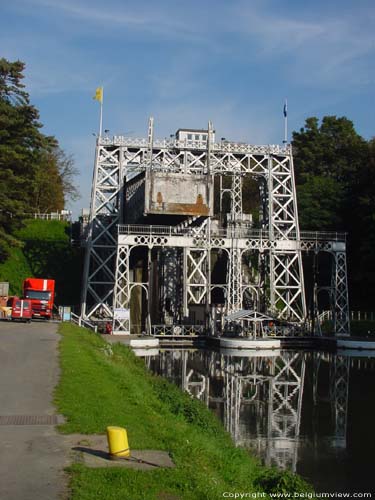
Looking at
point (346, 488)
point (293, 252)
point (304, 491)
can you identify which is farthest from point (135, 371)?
point (293, 252)

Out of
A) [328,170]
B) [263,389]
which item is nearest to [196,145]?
[328,170]

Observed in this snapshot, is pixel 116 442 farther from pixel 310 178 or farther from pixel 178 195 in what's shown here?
pixel 310 178

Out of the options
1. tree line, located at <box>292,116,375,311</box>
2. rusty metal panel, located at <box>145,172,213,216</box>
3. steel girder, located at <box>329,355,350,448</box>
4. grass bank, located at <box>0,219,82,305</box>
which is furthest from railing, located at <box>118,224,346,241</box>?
steel girder, located at <box>329,355,350,448</box>

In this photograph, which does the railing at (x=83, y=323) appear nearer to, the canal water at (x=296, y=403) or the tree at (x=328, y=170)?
the canal water at (x=296, y=403)

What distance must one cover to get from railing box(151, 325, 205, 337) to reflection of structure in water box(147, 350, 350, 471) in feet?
19.9

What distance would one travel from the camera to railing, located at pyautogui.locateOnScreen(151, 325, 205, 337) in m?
55.1

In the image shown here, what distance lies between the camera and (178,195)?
53.0 metres

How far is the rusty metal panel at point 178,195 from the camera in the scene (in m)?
52.8

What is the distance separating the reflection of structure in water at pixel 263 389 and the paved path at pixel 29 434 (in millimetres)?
6008

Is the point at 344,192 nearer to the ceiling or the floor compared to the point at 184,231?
nearer to the ceiling

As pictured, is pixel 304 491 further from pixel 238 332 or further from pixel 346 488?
pixel 238 332

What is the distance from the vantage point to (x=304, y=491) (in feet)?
39.6

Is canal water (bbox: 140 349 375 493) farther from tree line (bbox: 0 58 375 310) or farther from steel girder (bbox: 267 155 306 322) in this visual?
tree line (bbox: 0 58 375 310)

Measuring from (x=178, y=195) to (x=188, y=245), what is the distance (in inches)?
191
